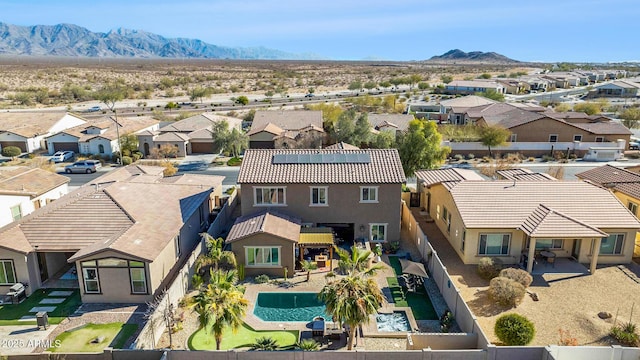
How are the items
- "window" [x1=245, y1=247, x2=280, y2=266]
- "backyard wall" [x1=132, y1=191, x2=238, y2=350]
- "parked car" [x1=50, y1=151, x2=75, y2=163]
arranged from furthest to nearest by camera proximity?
1. "parked car" [x1=50, y1=151, x2=75, y2=163]
2. "window" [x1=245, y1=247, x2=280, y2=266]
3. "backyard wall" [x1=132, y1=191, x2=238, y2=350]

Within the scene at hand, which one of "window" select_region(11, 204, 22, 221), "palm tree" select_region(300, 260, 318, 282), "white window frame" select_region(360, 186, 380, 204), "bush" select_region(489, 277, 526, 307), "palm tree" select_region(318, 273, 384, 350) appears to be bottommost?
"palm tree" select_region(300, 260, 318, 282)

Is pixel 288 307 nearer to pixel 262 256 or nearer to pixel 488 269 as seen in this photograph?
pixel 262 256

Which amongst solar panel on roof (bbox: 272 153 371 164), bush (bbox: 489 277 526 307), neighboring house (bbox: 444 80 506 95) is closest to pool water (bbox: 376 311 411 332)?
bush (bbox: 489 277 526 307)

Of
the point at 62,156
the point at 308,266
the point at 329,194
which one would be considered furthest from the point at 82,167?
the point at 308,266

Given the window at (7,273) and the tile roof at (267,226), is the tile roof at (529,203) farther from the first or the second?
the window at (7,273)

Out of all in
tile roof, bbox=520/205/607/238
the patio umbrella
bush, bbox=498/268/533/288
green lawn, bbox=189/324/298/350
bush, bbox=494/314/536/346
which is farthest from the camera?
tile roof, bbox=520/205/607/238

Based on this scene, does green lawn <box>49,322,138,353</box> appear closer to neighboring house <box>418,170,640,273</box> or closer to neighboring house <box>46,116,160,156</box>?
neighboring house <box>418,170,640,273</box>
